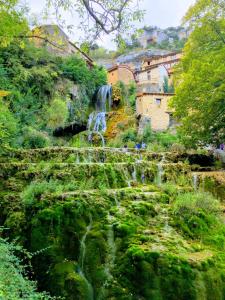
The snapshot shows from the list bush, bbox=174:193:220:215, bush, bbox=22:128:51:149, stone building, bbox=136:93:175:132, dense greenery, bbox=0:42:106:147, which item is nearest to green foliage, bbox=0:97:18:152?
bush, bbox=22:128:51:149

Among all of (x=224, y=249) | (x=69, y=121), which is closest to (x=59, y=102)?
(x=69, y=121)

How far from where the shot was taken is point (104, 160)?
11852 millimetres

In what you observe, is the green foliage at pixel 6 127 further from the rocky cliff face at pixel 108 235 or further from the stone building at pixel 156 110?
the stone building at pixel 156 110

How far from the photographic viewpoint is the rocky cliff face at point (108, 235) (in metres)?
5.93

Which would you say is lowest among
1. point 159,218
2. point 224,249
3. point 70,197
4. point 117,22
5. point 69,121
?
point 224,249

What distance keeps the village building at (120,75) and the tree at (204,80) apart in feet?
69.2

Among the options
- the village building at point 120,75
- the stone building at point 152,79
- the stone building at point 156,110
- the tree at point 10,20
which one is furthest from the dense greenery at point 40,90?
the stone building at point 152,79

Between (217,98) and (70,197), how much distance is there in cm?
730

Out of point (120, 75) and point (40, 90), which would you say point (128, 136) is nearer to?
point (40, 90)

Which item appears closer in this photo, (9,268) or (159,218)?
(9,268)

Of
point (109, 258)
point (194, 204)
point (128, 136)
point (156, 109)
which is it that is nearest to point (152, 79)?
point (156, 109)

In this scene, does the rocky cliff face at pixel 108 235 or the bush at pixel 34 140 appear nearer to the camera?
the rocky cliff face at pixel 108 235

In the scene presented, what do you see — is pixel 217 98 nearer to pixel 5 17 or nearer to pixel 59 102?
pixel 5 17

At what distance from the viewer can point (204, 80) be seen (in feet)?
40.9
